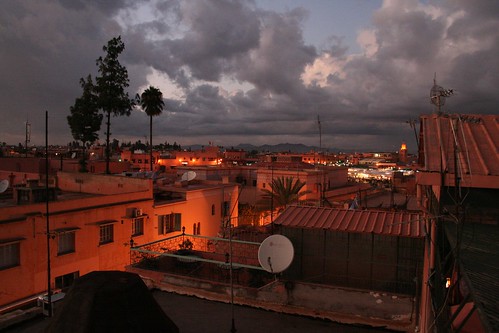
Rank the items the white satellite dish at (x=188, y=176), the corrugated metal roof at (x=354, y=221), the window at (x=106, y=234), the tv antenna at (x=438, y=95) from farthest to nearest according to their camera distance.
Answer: the white satellite dish at (x=188, y=176), the window at (x=106, y=234), the corrugated metal roof at (x=354, y=221), the tv antenna at (x=438, y=95)

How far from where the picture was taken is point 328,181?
39.6m

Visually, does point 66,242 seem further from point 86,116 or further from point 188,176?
point 86,116

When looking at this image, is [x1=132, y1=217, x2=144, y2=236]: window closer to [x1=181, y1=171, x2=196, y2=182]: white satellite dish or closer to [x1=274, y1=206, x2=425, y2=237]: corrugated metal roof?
[x1=181, y1=171, x2=196, y2=182]: white satellite dish

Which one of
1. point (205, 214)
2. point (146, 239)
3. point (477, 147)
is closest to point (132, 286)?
point (477, 147)

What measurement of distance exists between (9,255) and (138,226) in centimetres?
739

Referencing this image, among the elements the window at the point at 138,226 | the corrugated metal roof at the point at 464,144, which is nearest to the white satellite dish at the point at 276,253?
the corrugated metal roof at the point at 464,144

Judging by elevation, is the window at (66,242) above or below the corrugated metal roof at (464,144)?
below

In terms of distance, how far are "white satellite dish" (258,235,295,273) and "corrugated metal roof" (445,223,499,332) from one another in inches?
157

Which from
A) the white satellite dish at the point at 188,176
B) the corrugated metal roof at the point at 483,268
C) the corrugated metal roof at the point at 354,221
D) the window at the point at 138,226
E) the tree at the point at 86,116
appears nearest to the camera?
the corrugated metal roof at the point at 483,268

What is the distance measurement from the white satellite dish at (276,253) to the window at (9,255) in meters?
13.1

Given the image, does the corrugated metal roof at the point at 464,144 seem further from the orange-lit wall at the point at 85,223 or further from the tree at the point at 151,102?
the tree at the point at 151,102

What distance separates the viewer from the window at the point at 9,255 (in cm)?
1548

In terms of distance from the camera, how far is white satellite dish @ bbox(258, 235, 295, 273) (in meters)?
8.76

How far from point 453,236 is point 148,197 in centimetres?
2015
